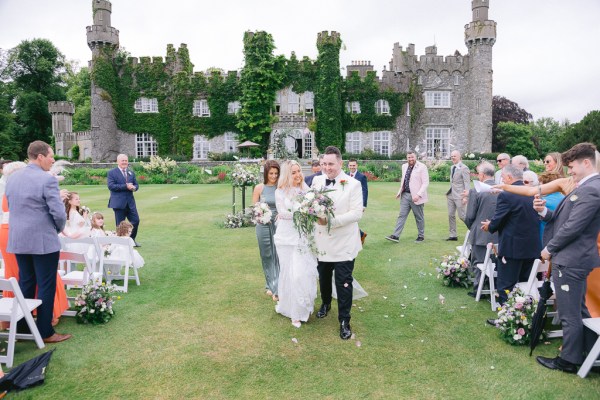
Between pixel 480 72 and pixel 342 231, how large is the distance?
40.4 metres

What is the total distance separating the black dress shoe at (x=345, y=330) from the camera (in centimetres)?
516

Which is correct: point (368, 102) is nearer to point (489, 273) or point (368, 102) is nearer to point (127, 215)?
point (127, 215)

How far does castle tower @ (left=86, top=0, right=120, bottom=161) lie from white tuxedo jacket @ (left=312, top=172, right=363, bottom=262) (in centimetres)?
3898

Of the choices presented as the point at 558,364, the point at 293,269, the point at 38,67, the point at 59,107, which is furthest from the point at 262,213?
the point at 38,67

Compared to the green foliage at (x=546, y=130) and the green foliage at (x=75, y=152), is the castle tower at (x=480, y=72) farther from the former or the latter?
the green foliage at (x=75, y=152)

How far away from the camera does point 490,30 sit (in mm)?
39375

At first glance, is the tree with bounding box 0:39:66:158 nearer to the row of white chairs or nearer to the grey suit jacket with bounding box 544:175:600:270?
the row of white chairs

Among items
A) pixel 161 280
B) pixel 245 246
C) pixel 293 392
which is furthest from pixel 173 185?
pixel 293 392

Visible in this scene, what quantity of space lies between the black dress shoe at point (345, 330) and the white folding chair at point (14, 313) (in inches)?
134

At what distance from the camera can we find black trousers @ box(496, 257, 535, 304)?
5605 millimetres

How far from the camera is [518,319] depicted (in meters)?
4.93

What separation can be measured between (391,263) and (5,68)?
58.3 m

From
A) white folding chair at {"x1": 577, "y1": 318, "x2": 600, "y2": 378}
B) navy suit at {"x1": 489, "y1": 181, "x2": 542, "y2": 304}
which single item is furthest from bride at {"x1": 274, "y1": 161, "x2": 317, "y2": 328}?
white folding chair at {"x1": 577, "y1": 318, "x2": 600, "y2": 378}

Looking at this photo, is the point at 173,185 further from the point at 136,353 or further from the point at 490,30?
the point at 490,30
